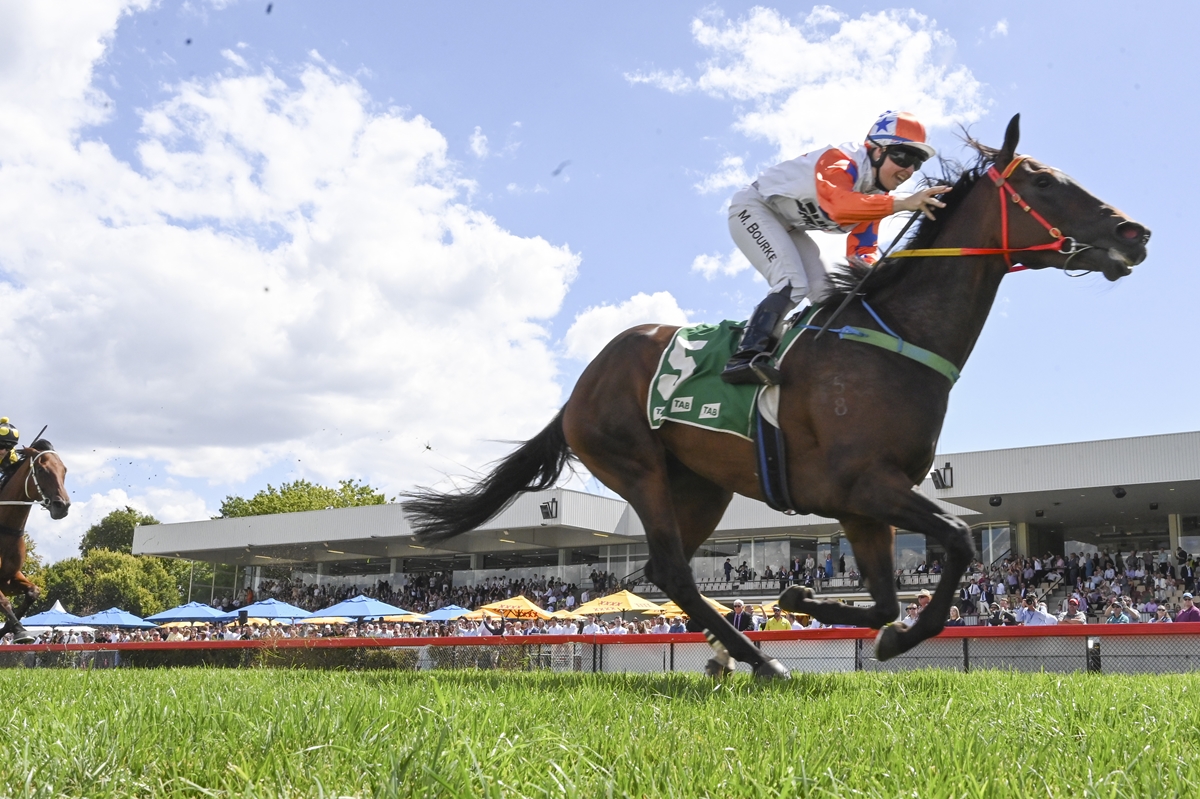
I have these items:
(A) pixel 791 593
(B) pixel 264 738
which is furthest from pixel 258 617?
(B) pixel 264 738

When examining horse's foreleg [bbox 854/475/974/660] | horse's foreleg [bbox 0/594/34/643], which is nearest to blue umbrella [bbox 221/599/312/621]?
horse's foreleg [bbox 0/594/34/643]

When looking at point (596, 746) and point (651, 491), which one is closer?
point (596, 746)

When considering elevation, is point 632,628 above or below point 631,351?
below

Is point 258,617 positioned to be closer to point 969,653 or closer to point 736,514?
point 736,514

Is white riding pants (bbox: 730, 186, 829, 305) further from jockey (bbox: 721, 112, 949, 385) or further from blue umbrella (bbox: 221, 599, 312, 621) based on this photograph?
blue umbrella (bbox: 221, 599, 312, 621)

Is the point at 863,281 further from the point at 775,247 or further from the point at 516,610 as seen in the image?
the point at 516,610

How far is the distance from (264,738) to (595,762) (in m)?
0.86

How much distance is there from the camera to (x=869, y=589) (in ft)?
18.5

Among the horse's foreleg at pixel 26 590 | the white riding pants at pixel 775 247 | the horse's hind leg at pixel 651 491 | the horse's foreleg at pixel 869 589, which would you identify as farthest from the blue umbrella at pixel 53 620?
the horse's foreleg at pixel 869 589

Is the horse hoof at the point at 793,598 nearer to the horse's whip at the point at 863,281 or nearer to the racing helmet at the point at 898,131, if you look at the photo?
the horse's whip at the point at 863,281

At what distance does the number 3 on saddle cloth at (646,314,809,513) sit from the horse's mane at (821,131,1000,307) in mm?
374

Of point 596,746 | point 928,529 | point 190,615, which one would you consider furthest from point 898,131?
point 190,615

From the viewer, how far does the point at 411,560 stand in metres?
60.3

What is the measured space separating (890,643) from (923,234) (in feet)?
7.78
